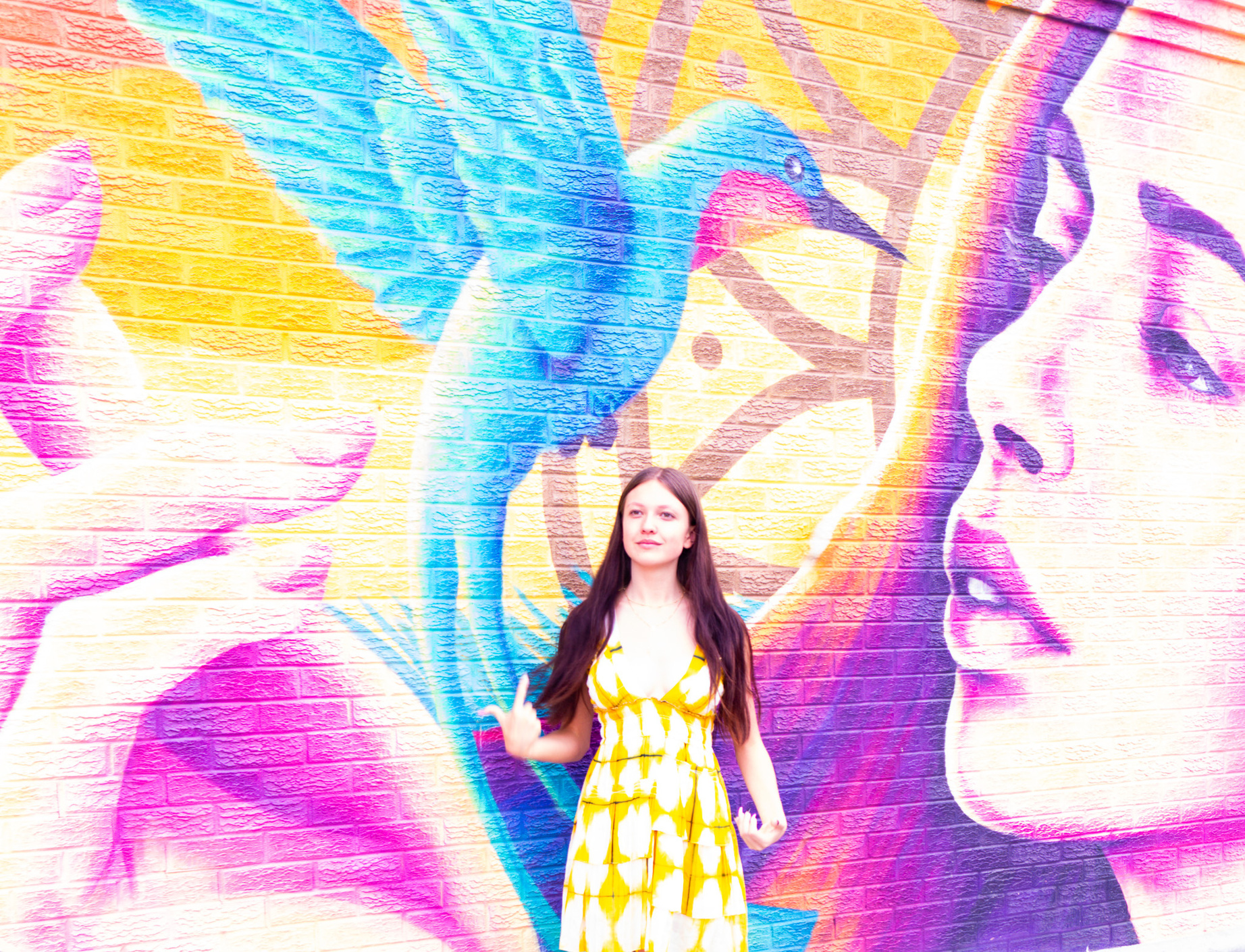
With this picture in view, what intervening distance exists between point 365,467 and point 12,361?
2.98 feet

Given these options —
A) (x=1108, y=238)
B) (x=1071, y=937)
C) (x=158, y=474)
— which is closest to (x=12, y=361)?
(x=158, y=474)

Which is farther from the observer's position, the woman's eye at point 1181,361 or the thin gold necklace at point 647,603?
the woman's eye at point 1181,361

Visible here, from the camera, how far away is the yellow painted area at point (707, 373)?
10.5 feet

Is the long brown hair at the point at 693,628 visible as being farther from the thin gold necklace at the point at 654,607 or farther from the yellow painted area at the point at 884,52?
the yellow painted area at the point at 884,52

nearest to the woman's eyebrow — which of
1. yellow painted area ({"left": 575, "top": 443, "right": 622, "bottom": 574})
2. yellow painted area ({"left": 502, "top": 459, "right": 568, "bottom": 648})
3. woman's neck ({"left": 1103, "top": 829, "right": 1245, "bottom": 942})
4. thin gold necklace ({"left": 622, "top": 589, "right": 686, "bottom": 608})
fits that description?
woman's neck ({"left": 1103, "top": 829, "right": 1245, "bottom": 942})

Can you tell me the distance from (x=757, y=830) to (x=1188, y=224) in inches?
119

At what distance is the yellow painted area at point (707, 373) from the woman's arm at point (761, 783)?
33.8 inches

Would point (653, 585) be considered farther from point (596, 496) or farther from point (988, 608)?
point (988, 608)

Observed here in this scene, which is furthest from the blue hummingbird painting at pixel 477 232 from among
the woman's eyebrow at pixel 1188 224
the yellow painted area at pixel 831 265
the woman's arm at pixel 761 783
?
the woman's eyebrow at pixel 1188 224

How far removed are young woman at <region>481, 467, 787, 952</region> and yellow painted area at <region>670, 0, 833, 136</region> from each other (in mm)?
1369

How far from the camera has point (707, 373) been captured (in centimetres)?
326

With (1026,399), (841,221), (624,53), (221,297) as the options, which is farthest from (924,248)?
(221,297)

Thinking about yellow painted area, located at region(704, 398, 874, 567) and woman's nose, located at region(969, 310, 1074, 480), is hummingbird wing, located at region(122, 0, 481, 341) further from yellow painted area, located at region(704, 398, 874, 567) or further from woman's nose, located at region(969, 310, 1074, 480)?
woman's nose, located at region(969, 310, 1074, 480)

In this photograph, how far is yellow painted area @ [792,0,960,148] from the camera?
3.44 meters
